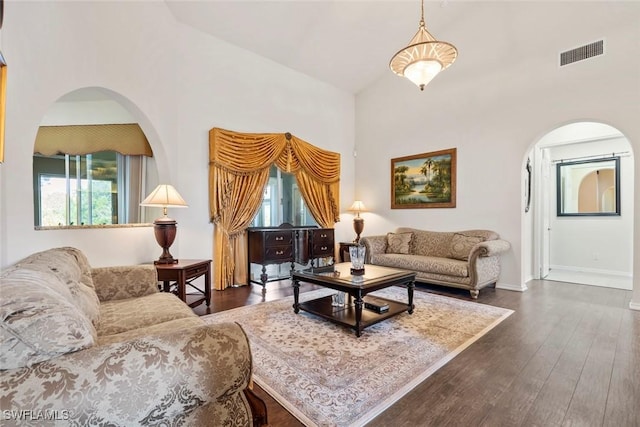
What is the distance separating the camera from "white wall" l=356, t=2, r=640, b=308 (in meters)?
3.62

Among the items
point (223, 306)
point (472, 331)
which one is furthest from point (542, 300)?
point (223, 306)

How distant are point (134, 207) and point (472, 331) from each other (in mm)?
4540

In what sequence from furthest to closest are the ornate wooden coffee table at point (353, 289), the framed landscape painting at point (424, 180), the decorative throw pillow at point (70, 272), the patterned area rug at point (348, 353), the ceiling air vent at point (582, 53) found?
the framed landscape painting at point (424, 180), the ceiling air vent at point (582, 53), the ornate wooden coffee table at point (353, 289), the patterned area rug at point (348, 353), the decorative throw pillow at point (70, 272)

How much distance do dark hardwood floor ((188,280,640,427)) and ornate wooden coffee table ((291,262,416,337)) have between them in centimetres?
75

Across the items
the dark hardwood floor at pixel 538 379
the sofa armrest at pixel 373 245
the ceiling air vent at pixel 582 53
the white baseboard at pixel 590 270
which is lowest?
the dark hardwood floor at pixel 538 379

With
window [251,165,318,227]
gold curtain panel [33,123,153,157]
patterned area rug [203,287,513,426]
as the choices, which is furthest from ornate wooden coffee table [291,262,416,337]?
gold curtain panel [33,123,153,157]

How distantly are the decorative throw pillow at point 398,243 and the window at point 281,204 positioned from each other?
1534 mm

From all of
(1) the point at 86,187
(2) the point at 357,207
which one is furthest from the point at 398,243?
(1) the point at 86,187

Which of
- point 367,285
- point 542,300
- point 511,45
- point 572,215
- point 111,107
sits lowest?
point 542,300

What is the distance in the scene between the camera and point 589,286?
4488 mm

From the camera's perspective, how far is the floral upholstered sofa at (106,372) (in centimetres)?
83

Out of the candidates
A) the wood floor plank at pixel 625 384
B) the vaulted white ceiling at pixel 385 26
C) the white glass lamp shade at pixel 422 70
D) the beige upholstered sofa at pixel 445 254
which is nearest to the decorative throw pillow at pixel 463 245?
the beige upholstered sofa at pixel 445 254

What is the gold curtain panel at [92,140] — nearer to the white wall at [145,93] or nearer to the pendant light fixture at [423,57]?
the white wall at [145,93]

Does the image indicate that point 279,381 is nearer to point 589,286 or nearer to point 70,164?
point 70,164
